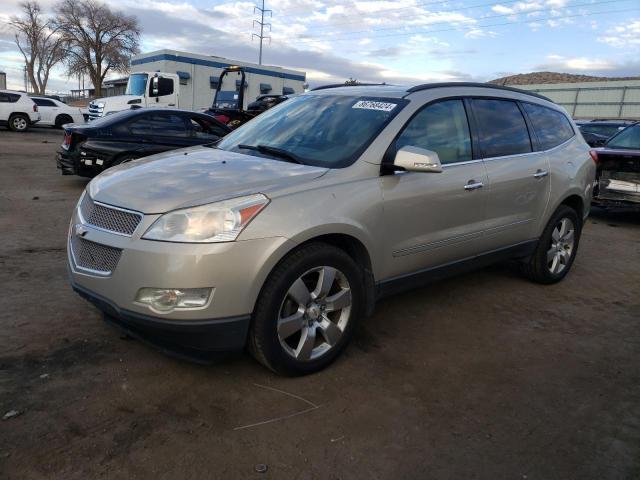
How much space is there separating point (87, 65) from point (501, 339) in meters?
56.6

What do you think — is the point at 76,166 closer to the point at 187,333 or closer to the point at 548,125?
the point at 187,333

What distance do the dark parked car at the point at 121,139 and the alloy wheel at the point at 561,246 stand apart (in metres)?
5.73

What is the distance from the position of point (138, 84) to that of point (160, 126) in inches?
418

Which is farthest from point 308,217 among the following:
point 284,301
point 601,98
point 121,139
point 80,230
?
point 601,98

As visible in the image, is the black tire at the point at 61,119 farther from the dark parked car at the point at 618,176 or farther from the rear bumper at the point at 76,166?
the dark parked car at the point at 618,176

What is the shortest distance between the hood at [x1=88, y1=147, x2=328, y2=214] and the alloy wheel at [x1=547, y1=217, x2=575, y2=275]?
3.02 meters

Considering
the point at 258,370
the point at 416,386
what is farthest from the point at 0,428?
the point at 416,386

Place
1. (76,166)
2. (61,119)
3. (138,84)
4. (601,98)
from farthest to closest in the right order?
(601,98) < (61,119) < (138,84) < (76,166)

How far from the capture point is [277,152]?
Result: 3.69 m

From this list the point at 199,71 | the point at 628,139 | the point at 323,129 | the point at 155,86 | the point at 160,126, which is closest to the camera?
the point at 323,129

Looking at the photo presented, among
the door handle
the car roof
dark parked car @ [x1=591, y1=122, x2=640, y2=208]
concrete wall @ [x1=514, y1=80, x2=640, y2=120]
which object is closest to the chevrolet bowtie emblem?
the car roof

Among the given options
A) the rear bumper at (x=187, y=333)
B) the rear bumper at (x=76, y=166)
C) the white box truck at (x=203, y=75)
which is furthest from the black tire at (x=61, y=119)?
the rear bumper at (x=187, y=333)

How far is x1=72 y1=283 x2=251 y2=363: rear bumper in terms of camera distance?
277 centimetres

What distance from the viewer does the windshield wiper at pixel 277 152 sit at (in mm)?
3559
